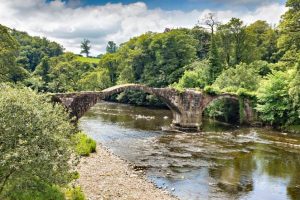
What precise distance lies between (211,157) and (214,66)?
38.5 metres

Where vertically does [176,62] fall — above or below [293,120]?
above

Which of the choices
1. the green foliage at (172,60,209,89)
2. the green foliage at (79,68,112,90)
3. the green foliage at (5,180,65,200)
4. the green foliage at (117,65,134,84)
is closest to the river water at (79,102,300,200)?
the green foliage at (5,180,65,200)

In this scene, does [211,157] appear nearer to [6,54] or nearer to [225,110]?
[6,54]

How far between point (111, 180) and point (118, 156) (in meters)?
8.84

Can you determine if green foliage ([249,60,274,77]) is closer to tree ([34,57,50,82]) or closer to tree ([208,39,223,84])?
tree ([208,39,223,84])

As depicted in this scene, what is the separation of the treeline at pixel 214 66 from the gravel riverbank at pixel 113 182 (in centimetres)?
1566

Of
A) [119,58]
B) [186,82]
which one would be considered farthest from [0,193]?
[119,58]

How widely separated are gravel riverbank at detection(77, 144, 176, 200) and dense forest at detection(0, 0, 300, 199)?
496 centimetres

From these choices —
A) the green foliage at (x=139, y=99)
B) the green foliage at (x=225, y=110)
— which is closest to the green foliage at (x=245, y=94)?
the green foliage at (x=225, y=110)

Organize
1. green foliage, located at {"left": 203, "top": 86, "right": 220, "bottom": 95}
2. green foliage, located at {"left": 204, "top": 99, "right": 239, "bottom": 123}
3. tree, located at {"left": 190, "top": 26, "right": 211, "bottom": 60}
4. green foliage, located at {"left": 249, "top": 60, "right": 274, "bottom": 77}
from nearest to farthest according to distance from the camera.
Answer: green foliage, located at {"left": 203, "top": 86, "right": 220, "bottom": 95}, green foliage, located at {"left": 204, "top": 99, "right": 239, "bottom": 123}, green foliage, located at {"left": 249, "top": 60, "right": 274, "bottom": 77}, tree, located at {"left": 190, "top": 26, "right": 211, "bottom": 60}

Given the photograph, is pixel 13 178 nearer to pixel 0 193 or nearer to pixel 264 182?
pixel 0 193

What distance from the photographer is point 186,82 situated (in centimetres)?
6700

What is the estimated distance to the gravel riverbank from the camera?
21203mm

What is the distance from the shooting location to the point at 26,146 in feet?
43.6
